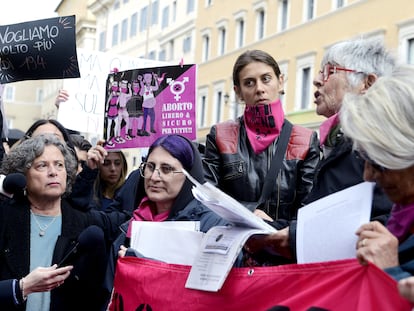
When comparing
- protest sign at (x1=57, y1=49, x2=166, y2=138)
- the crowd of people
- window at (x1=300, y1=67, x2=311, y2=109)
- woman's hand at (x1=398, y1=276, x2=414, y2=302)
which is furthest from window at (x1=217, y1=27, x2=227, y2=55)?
woman's hand at (x1=398, y1=276, x2=414, y2=302)

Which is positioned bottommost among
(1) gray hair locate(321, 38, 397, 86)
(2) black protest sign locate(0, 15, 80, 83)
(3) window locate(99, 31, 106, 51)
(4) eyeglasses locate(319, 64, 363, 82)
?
(4) eyeglasses locate(319, 64, 363, 82)

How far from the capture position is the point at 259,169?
4418 millimetres

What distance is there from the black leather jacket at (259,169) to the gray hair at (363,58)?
0.66m

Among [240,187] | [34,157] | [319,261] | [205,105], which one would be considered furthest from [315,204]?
[205,105]

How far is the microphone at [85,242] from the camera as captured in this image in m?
3.99

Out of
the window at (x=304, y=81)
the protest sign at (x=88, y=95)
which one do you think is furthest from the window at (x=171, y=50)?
the protest sign at (x=88, y=95)

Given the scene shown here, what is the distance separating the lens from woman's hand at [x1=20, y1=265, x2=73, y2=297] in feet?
12.8

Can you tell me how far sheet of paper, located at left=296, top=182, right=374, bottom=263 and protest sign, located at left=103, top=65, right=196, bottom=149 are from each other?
3092mm

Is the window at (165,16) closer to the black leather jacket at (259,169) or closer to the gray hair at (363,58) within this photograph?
the black leather jacket at (259,169)

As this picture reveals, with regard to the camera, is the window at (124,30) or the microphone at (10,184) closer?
the microphone at (10,184)

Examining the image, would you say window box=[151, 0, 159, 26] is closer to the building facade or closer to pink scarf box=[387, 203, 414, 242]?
the building facade

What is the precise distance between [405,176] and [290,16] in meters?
31.8

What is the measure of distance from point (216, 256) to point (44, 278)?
1.05m

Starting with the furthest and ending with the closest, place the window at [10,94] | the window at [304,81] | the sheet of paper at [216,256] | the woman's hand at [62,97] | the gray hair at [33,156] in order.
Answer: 1. the window at [10,94]
2. the window at [304,81]
3. the woman's hand at [62,97]
4. the gray hair at [33,156]
5. the sheet of paper at [216,256]
